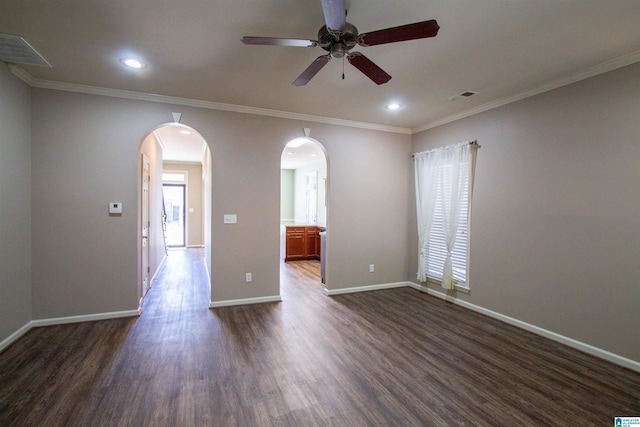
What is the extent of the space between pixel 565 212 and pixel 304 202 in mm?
7333

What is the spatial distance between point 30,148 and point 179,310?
2.52 m

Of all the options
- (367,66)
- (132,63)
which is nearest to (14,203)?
(132,63)

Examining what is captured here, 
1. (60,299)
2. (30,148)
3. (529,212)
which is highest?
(30,148)

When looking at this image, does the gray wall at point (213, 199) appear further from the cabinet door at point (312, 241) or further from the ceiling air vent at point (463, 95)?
the cabinet door at point (312, 241)

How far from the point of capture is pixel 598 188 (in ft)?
9.45

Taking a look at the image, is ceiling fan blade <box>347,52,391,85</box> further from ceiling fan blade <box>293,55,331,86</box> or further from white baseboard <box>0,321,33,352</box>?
white baseboard <box>0,321,33,352</box>

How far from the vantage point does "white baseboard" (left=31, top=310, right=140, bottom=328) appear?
11.0 feet

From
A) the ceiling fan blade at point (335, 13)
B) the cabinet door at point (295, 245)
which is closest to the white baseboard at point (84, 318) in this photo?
the ceiling fan blade at point (335, 13)

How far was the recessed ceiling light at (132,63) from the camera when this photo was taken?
2.79 meters

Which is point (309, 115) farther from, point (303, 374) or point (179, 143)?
point (179, 143)

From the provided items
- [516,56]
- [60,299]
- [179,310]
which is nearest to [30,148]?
[60,299]

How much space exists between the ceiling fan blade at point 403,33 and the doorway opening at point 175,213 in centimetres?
913

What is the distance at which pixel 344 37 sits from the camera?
201cm

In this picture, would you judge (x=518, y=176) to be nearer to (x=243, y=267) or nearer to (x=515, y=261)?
(x=515, y=261)
